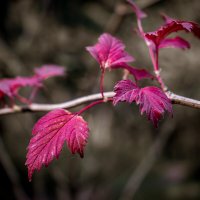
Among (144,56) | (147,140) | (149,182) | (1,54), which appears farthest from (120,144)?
(1,54)

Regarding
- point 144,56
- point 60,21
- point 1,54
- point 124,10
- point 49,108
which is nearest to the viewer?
point 49,108

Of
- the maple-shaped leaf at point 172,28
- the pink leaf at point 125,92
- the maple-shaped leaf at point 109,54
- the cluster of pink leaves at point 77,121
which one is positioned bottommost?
the cluster of pink leaves at point 77,121

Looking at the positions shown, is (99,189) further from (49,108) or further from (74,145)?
(74,145)

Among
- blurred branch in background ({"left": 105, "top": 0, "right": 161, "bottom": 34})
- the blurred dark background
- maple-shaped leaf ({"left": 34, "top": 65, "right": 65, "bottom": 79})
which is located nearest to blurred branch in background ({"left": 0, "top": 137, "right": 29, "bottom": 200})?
the blurred dark background

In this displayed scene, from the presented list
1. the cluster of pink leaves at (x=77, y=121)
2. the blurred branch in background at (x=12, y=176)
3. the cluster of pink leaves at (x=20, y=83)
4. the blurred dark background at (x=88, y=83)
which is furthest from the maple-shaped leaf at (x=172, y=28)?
the blurred branch in background at (x=12, y=176)

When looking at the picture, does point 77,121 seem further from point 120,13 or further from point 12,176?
point 12,176

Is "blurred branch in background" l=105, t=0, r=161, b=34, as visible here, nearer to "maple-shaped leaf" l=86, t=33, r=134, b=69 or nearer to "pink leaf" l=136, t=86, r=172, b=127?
"maple-shaped leaf" l=86, t=33, r=134, b=69

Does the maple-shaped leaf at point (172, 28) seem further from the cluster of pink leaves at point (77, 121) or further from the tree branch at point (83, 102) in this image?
the tree branch at point (83, 102)
